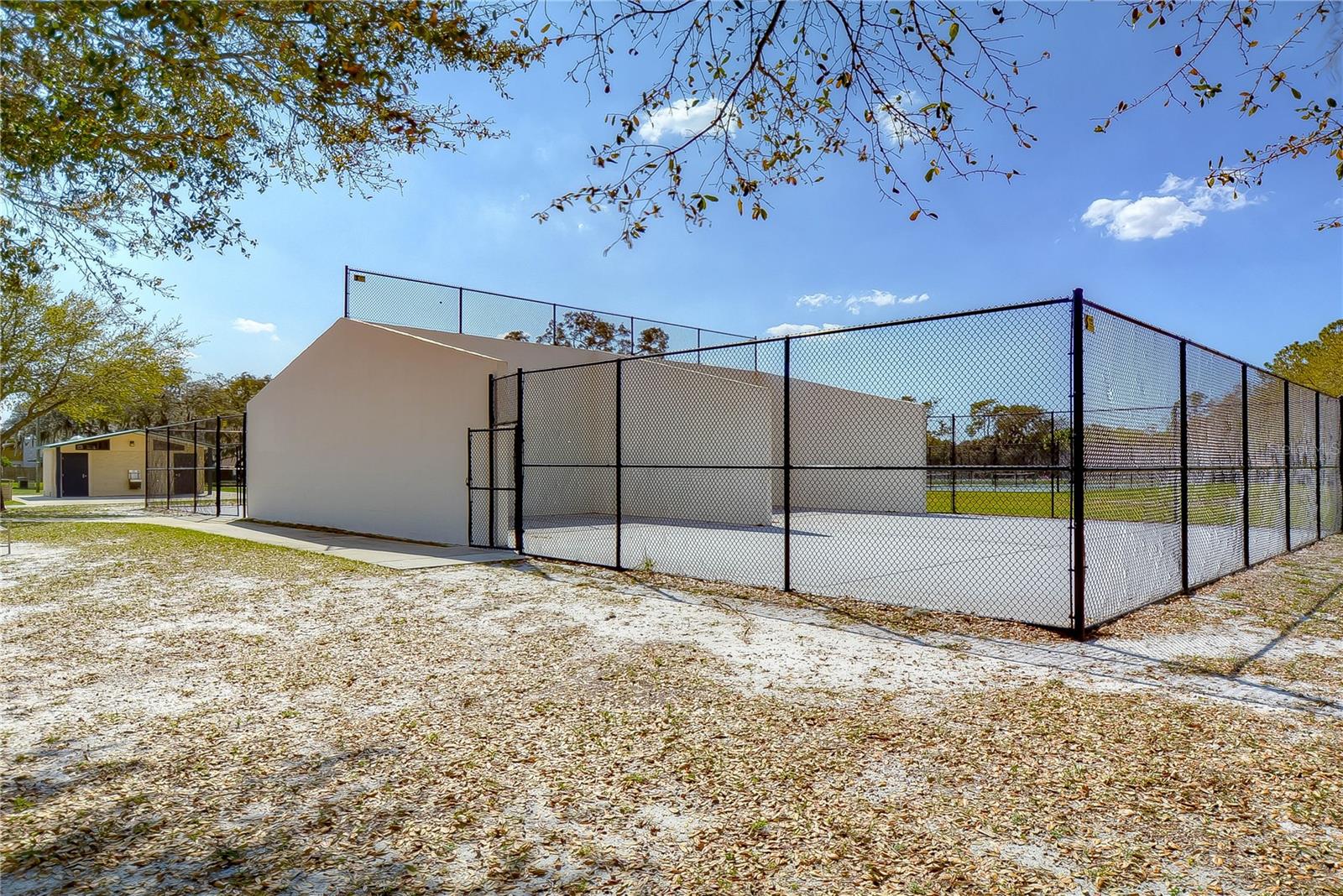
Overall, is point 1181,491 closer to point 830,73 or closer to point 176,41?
point 830,73

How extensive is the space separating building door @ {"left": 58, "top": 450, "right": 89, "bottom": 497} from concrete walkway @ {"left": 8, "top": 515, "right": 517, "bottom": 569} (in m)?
16.2

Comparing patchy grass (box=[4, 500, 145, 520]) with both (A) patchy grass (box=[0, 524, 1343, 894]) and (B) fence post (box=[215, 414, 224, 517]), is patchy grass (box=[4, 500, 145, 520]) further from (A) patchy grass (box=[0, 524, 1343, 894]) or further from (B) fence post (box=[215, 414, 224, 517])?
(A) patchy grass (box=[0, 524, 1343, 894])

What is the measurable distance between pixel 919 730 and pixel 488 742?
2.08m

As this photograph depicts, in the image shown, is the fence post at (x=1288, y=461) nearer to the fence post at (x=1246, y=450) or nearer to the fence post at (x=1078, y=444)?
the fence post at (x=1246, y=450)

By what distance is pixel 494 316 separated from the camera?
1714 cm

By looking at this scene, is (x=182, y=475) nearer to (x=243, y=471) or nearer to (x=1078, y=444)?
(x=243, y=471)

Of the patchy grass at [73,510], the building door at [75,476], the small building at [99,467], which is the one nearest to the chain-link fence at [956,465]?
the patchy grass at [73,510]

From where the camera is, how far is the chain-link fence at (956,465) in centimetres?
632

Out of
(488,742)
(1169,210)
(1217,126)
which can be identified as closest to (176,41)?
(488,742)

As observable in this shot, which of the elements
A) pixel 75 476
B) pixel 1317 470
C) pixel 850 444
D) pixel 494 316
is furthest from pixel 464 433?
pixel 75 476

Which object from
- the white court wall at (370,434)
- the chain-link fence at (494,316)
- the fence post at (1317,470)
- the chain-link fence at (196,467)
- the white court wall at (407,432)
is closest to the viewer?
the fence post at (1317,470)

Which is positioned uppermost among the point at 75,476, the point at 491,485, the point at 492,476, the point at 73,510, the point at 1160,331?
the point at 1160,331

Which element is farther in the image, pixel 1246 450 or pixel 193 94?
pixel 1246 450

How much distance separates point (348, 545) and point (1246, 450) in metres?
12.4
